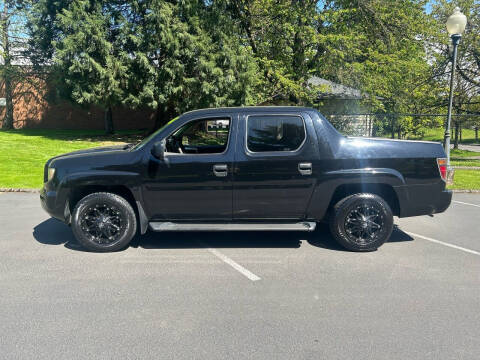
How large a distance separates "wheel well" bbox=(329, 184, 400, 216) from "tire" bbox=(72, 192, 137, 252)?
2.77 metres

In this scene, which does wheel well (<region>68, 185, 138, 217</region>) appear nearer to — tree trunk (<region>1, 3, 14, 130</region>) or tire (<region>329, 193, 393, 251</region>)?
tire (<region>329, 193, 393, 251</region>)

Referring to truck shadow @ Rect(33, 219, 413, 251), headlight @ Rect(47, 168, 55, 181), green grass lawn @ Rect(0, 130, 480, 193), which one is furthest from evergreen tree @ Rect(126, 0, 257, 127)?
headlight @ Rect(47, 168, 55, 181)

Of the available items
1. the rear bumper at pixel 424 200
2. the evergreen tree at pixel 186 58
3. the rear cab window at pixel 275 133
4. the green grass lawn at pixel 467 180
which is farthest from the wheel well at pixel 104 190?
the evergreen tree at pixel 186 58

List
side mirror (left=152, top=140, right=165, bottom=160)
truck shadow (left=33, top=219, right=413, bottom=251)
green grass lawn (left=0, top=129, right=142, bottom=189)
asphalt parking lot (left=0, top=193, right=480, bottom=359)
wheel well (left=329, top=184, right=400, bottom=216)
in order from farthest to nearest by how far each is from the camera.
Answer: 1. green grass lawn (left=0, top=129, right=142, bottom=189)
2. truck shadow (left=33, top=219, right=413, bottom=251)
3. wheel well (left=329, top=184, right=400, bottom=216)
4. side mirror (left=152, top=140, right=165, bottom=160)
5. asphalt parking lot (left=0, top=193, right=480, bottom=359)

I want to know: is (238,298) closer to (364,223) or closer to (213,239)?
(213,239)

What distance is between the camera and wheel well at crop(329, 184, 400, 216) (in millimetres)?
4984

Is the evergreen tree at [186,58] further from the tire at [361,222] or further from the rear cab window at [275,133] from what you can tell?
the tire at [361,222]

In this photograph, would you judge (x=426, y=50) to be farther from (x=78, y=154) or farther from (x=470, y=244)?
(x=78, y=154)

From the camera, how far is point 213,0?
18.4m

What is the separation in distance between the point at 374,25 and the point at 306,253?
1765cm

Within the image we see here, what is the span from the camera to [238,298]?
142 inches

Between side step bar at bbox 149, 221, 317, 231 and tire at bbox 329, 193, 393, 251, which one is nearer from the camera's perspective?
side step bar at bbox 149, 221, 317, 231

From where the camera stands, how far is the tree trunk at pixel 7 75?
74.1 ft

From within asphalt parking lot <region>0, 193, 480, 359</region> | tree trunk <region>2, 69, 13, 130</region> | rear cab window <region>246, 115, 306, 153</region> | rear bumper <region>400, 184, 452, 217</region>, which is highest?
tree trunk <region>2, 69, 13, 130</region>
